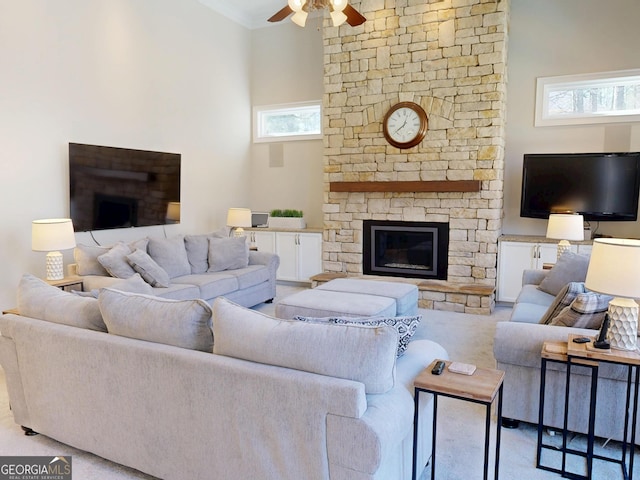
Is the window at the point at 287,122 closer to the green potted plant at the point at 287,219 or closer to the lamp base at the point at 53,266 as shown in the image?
the green potted plant at the point at 287,219

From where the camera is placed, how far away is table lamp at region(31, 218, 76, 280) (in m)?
3.97

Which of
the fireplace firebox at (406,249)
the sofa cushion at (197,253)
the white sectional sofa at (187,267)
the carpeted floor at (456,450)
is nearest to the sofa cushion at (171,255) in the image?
the white sectional sofa at (187,267)

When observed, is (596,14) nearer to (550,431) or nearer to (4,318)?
(550,431)

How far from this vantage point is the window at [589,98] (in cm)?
547

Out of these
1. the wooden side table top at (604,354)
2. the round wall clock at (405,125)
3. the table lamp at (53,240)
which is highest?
the round wall clock at (405,125)

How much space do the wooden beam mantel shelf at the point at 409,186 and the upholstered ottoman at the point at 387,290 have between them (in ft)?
4.98

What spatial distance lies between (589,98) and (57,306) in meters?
5.94

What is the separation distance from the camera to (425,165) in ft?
19.3

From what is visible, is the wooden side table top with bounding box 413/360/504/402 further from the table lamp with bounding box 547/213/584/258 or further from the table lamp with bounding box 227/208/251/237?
the table lamp with bounding box 227/208/251/237

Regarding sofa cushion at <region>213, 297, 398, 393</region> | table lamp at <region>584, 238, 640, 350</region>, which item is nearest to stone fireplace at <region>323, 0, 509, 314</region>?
table lamp at <region>584, 238, 640, 350</region>

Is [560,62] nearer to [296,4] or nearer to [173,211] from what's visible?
[296,4]

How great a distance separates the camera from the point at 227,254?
5.55 metres

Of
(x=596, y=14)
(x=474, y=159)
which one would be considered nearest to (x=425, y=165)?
(x=474, y=159)

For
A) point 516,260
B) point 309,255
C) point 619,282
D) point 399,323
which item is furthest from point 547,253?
point 399,323
